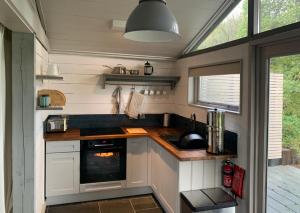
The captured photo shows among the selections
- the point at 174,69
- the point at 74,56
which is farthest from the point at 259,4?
the point at 74,56

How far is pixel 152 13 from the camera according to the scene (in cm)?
134

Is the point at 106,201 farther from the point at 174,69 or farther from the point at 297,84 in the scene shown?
the point at 297,84

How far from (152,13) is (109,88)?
237 centimetres

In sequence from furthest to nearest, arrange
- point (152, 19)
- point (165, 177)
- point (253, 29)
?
point (165, 177), point (253, 29), point (152, 19)

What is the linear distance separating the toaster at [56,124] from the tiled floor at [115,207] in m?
0.94

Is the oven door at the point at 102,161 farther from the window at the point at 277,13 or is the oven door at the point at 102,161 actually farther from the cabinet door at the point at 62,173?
the window at the point at 277,13

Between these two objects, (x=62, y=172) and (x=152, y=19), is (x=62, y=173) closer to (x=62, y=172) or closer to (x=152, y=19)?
(x=62, y=172)

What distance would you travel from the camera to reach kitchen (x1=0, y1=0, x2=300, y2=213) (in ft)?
6.59

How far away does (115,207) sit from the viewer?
3.01 meters

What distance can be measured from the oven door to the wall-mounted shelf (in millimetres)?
874

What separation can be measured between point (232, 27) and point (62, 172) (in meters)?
2.55

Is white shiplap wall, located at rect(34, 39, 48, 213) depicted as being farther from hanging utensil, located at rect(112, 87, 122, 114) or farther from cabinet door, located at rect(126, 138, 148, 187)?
hanging utensil, located at rect(112, 87, 122, 114)

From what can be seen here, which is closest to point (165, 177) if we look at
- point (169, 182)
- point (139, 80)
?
point (169, 182)

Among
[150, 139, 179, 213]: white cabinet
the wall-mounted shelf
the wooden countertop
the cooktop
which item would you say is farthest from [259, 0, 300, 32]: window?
the cooktop
